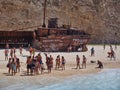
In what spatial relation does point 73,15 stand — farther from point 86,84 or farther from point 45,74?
point 86,84

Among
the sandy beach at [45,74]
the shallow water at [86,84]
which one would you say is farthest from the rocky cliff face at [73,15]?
the shallow water at [86,84]

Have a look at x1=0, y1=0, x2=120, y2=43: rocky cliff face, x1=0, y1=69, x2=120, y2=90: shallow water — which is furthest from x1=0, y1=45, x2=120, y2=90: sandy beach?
x1=0, y1=0, x2=120, y2=43: rocky cliff face

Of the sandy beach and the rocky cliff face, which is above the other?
the rocky cliff face

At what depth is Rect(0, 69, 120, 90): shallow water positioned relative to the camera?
79.4 ft

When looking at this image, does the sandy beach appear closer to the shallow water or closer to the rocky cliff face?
the shallow water

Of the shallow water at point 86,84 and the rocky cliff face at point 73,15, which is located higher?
the rocky cliff face at point 73,15

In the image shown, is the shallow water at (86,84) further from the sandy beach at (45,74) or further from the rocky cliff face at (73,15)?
the rocky cliff face at (73,15)

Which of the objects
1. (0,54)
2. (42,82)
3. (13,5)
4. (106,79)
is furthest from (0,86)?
(13,5)

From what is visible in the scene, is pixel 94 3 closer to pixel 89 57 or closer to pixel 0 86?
pixel 89 57

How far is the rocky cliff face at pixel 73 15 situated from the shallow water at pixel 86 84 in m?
25.7

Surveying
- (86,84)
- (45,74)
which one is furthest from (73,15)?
(86,84)

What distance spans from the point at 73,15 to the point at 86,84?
3245 cm

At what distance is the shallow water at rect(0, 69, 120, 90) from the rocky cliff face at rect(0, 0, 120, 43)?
25.7 m

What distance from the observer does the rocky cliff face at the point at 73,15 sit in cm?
5466
